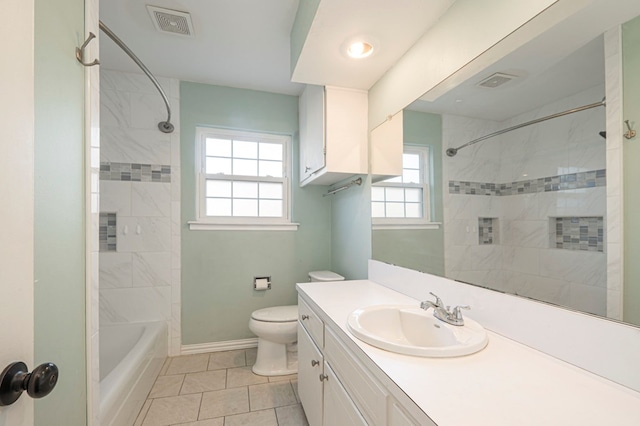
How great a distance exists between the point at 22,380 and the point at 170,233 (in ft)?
7.11

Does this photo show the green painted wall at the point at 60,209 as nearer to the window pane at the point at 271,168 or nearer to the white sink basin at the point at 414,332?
the white sink basin at the point at 414,332

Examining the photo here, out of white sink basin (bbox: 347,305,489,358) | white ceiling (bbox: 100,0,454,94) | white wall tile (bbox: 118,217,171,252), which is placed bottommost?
white sink basin (bbox: 347,305,489,358)

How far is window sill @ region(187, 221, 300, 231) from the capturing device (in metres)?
Answer: 2.59

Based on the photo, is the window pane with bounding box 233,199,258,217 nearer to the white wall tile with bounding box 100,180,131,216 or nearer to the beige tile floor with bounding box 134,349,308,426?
the white wall tile with bounding box 100,180,131,216

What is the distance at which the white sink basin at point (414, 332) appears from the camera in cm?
86

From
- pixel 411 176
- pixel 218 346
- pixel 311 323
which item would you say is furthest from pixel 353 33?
pixel 218 346

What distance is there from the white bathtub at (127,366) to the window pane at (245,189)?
132 centimetres

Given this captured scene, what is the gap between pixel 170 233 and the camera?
2.52m

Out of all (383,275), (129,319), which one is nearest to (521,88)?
(383,275)

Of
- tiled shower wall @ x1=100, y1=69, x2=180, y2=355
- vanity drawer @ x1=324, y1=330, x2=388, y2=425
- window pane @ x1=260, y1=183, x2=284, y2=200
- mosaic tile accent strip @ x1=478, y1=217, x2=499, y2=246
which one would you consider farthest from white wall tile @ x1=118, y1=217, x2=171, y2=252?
mosaic tile accent strip @ x1=478, y1=217, x2=499, y2=246

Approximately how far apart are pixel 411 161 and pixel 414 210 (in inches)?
10.8

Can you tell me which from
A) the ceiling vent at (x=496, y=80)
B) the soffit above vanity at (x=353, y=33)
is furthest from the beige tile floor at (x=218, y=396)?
the soffit above vanity at (x=353, y=33)

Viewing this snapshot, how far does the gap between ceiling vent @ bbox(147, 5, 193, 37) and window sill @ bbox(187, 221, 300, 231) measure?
1.48m

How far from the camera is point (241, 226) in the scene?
271 cm
